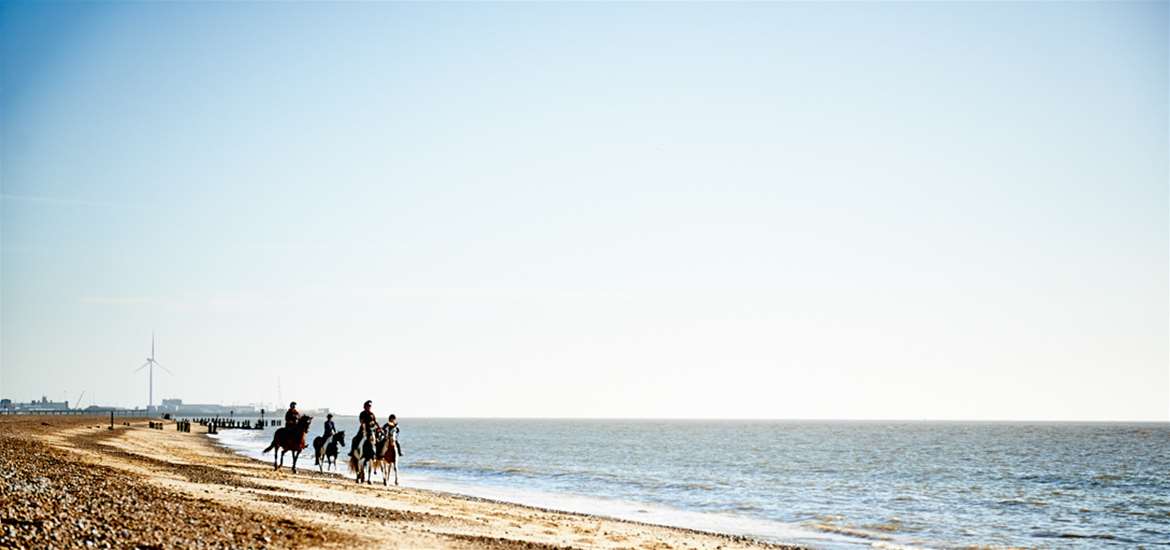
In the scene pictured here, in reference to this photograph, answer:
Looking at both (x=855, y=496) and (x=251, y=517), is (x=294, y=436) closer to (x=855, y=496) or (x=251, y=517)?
(x=251, y=517)

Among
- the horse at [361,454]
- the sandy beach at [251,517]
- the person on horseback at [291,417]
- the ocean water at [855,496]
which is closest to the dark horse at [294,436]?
the person on horseback at [291,417]

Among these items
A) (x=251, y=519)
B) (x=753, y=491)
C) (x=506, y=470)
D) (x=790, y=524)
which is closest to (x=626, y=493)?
(x=753, y=491)

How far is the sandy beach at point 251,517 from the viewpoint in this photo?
1298 cm

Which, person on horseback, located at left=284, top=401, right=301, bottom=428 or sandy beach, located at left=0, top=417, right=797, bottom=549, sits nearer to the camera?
sandy beach, located at left=0, top=417, right=797, bottom=549

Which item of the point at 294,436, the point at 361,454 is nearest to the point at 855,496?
the point at 361,454

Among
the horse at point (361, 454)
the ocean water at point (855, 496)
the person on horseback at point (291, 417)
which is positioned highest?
the person on horseback at point (291, 417)

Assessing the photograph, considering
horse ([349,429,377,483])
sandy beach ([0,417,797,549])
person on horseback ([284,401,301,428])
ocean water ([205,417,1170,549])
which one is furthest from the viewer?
person on horseback ([284,401,301,428])

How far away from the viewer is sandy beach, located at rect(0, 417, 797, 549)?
13.0m

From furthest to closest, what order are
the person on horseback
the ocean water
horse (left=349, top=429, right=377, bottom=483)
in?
the person on horseback
horse (left=349, top=429, right=377, bottom=483)
the ocean water

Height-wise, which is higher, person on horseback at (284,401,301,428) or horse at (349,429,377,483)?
person on horseback at (284,401,301,428)

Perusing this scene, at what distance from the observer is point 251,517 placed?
16312mm

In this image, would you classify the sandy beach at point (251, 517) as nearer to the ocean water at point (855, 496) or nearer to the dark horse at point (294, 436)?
the dark horse at point (294, 436)

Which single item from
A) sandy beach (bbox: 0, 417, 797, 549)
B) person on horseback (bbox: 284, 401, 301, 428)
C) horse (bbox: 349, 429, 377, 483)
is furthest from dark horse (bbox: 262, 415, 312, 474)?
sandy beach (bbox: 0, 417, 797, 549)

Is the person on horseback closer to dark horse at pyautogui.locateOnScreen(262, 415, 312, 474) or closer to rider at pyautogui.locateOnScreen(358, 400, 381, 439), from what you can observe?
dark horse at pyautogui.locateOnScreen(262, 415, 312, 474)
